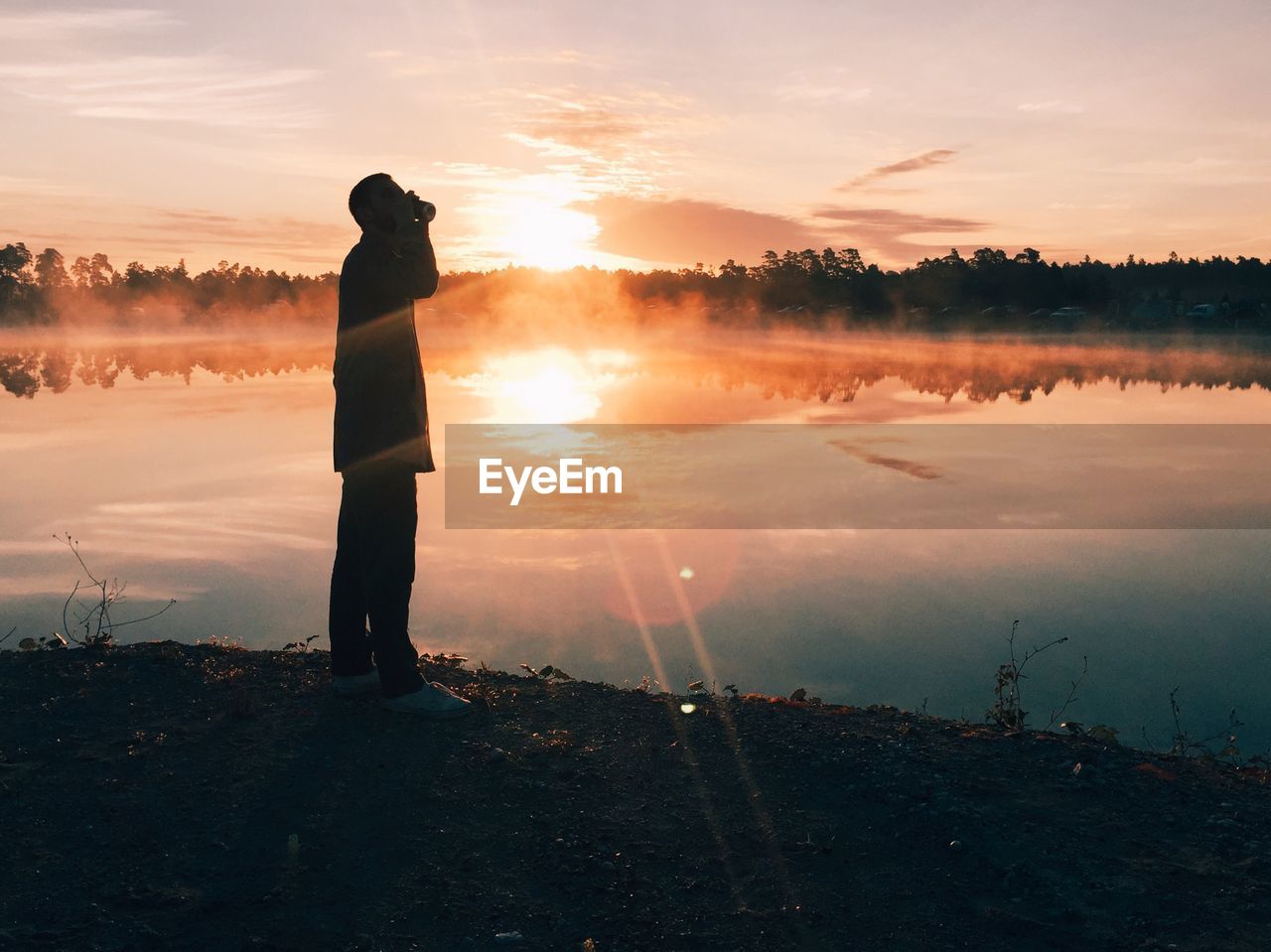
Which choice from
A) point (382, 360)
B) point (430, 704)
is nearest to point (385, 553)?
point (430, 704)

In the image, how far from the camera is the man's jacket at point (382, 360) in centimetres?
517

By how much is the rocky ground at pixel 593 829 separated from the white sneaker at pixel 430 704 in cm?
6

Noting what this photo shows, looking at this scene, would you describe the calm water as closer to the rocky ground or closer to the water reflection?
the rocky ground

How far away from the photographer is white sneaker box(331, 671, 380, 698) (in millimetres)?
5547

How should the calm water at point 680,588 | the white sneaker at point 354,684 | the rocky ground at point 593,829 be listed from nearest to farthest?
1. the rocky ground at point 593,829
2. the white sneaker at point 354,684
3. the calm water at point 680,588

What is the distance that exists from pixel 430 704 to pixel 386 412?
1637 millimetres

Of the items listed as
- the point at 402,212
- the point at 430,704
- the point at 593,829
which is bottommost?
the point at 593,829

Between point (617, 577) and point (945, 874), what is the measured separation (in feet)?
19.0

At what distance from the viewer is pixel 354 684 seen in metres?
5.55

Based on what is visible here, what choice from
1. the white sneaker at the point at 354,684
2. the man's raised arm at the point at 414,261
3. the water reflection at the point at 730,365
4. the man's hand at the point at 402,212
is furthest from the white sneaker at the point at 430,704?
the water reflection at the point at 730,365

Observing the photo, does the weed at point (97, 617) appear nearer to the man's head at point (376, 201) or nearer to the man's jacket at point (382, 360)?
the man's jacket at point (382, 360)

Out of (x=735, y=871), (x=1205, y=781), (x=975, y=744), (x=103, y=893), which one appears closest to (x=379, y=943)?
(x=103, y=893)

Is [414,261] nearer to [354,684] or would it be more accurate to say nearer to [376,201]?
[376,201]

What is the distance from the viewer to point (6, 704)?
539 cm
